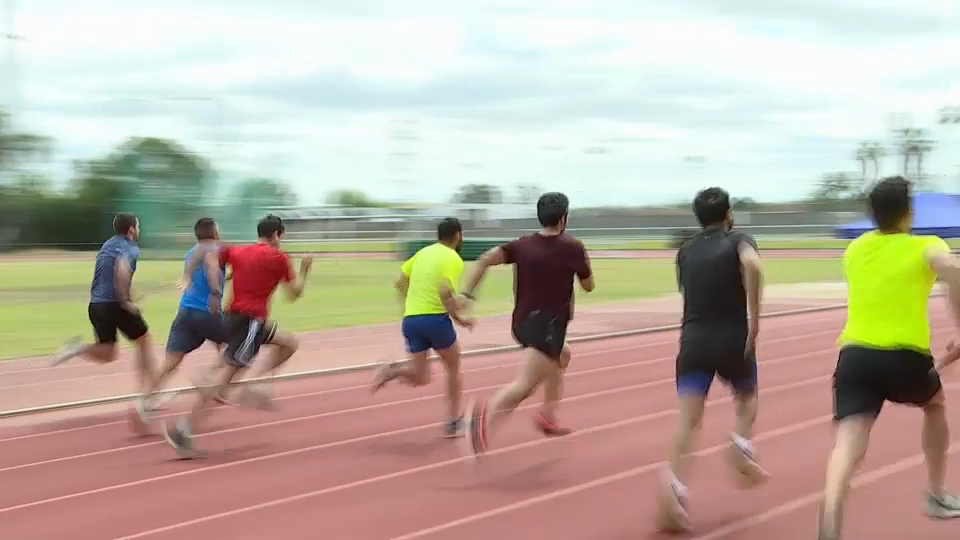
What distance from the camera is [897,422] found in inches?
361

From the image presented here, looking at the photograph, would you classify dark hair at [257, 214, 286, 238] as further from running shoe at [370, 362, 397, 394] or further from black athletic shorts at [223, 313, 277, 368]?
running shoe at [370, 362, 397, 394]

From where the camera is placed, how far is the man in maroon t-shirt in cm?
755

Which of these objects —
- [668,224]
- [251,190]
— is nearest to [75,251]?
[251,190]

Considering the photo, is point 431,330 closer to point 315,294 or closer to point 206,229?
point 206,229

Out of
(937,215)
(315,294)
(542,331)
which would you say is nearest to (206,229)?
(542,331)

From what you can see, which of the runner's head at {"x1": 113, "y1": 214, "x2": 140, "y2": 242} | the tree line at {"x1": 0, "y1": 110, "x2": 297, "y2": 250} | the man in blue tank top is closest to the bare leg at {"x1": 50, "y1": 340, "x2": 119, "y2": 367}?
the man in blue tank top

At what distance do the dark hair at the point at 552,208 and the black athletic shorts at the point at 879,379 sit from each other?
252 cm

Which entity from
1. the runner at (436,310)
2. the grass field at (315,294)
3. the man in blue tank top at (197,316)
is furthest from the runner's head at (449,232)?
the grass field at (315,294)

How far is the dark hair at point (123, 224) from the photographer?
31.1 feet

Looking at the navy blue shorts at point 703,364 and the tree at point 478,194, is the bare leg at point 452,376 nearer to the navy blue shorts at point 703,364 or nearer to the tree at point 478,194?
the navy blue shorts at point 703,364

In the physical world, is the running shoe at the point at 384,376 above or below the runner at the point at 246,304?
below

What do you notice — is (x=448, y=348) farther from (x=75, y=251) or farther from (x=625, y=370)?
(x=75, y=251)

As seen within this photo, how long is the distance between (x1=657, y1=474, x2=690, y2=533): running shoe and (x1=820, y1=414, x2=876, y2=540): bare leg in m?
0.84

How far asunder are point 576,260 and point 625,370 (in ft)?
19.4
